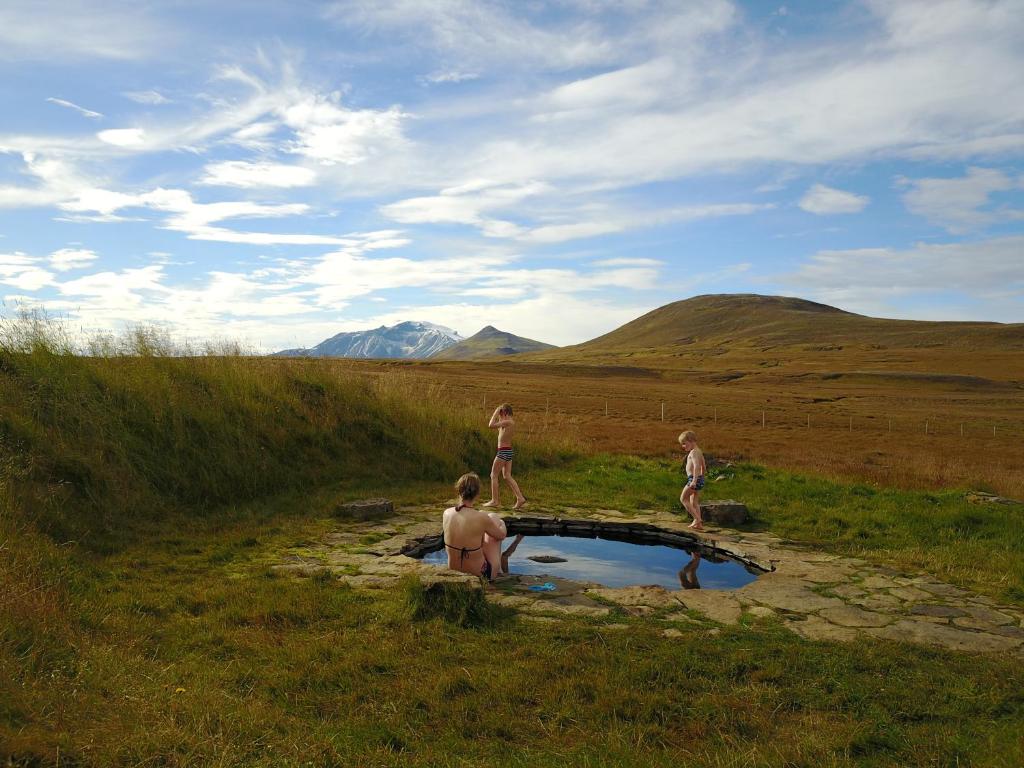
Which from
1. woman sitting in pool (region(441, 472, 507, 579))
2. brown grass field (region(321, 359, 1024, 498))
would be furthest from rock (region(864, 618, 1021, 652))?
brown grass field (region(321, 359, 1024, 498))

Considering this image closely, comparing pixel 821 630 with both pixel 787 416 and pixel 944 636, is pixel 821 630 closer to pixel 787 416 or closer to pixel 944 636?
pixel 944 636

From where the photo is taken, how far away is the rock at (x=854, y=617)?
6105 millimetres

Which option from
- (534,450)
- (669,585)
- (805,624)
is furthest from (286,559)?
(534,450)

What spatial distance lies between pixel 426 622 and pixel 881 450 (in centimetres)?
2309

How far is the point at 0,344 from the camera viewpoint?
1084 centimetres

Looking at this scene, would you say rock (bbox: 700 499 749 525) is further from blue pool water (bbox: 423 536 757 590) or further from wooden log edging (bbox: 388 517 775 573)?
blue pool water (bbox: 423 536 757 590)

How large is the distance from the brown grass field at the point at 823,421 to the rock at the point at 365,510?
19.3 ft

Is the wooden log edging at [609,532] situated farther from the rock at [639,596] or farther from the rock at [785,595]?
the rock at [639,596]

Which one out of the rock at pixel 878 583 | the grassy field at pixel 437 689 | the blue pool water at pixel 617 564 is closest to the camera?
the grassy field at pixel 437 689

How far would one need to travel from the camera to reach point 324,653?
200 inches

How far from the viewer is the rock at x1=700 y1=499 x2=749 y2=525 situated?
1021 cm

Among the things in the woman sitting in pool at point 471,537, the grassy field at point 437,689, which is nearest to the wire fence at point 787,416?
the woman sitting in pool at point 471,537

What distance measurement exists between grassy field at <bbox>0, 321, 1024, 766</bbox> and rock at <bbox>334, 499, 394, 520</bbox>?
467mm

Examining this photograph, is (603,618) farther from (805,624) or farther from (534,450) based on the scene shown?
(534,450)
